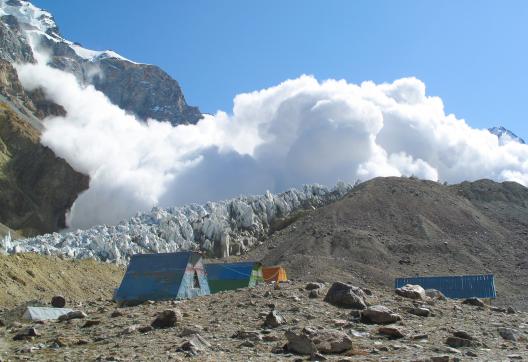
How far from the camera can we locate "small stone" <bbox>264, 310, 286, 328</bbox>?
18.6 metres

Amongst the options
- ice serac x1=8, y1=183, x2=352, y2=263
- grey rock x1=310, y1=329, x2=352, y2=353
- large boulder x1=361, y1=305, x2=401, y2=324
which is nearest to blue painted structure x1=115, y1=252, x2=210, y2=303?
large boulder x1=361, y1=305, x2=401, y2=324

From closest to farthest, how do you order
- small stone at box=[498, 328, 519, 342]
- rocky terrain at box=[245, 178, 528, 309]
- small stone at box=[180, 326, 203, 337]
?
small stone at box=[180, 326, 203, 337] → small stone at box=[498, 328, 519, 342] → rocky terrain at box=[245, 178, 528, 309]

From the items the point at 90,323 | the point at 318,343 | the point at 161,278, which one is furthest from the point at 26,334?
the point at 161,278

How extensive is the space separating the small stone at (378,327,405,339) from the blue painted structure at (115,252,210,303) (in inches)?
650

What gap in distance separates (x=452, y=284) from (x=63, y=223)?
15506 centimetres

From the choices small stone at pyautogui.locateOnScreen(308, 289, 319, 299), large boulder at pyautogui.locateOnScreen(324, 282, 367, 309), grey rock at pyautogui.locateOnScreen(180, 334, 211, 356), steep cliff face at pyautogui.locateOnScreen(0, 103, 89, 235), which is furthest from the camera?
steep cliff face at pyautogui.locateOnScreen(0, 103, 89, 235)

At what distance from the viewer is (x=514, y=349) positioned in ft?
52.1

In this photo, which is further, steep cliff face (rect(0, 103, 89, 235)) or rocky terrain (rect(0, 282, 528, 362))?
steep cliff face (rect(0, 103, 89, 235))

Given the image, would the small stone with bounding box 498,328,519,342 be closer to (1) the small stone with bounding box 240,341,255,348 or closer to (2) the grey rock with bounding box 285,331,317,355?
(2) the grey rock with bounding box 285,331,317,355

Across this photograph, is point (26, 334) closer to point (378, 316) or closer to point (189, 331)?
point (189, 331)

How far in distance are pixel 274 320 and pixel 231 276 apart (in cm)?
2419

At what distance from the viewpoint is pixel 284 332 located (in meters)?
17.5

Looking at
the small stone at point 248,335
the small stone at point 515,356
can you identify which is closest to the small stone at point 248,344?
the small stone at point 248,335

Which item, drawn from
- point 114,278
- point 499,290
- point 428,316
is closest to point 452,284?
point 499,290
